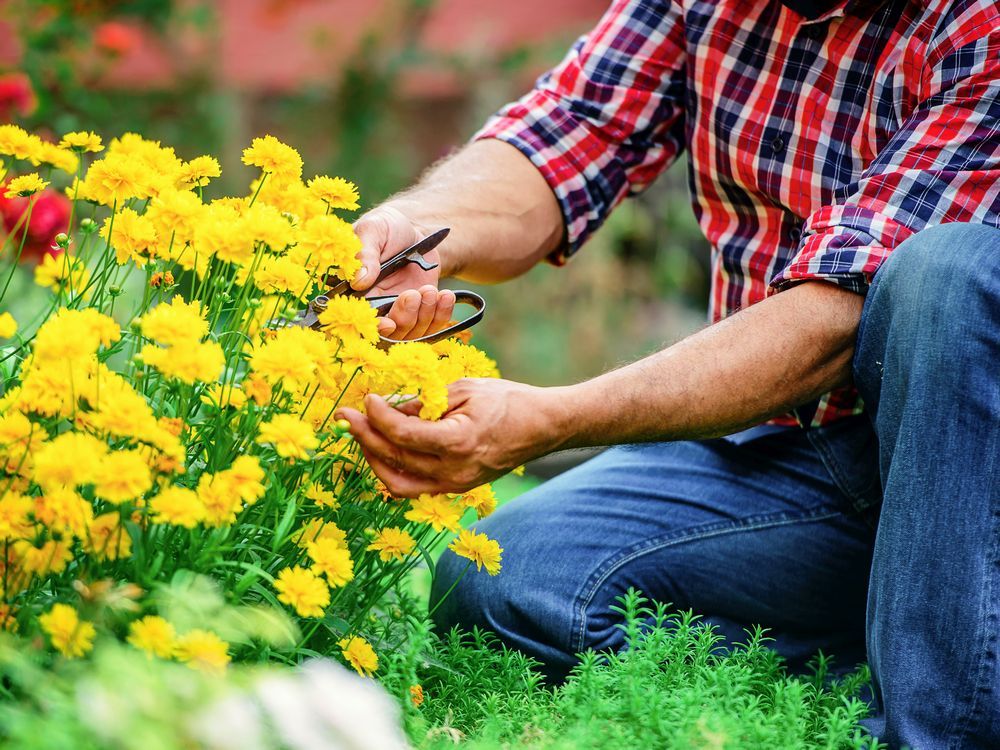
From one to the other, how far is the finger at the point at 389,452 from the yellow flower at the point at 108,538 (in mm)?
279

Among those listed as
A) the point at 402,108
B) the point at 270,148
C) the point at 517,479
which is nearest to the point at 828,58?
the point at 270,148

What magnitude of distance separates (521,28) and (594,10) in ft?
1.39

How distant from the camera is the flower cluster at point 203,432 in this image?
1.02 m

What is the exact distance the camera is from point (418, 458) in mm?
1282

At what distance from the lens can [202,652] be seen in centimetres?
96

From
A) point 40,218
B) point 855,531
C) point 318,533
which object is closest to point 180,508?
point 318,533

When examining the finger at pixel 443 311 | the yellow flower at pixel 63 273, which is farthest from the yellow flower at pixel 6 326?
the finger at pixel 443 311

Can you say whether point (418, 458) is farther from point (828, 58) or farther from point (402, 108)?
point (402, 108)

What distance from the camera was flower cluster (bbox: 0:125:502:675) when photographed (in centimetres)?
102

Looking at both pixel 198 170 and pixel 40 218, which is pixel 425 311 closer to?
pixel 198 170

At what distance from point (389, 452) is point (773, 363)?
1.77 feet

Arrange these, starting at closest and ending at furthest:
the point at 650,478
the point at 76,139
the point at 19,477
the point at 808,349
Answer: the point at 19,477 → the point at 76,139 → the point at 808,349 → the point at 650,478

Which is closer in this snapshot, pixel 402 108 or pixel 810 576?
pixel 810 576

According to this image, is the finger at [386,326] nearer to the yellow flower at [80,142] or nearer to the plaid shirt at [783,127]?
the yellow flower at [80,142]
